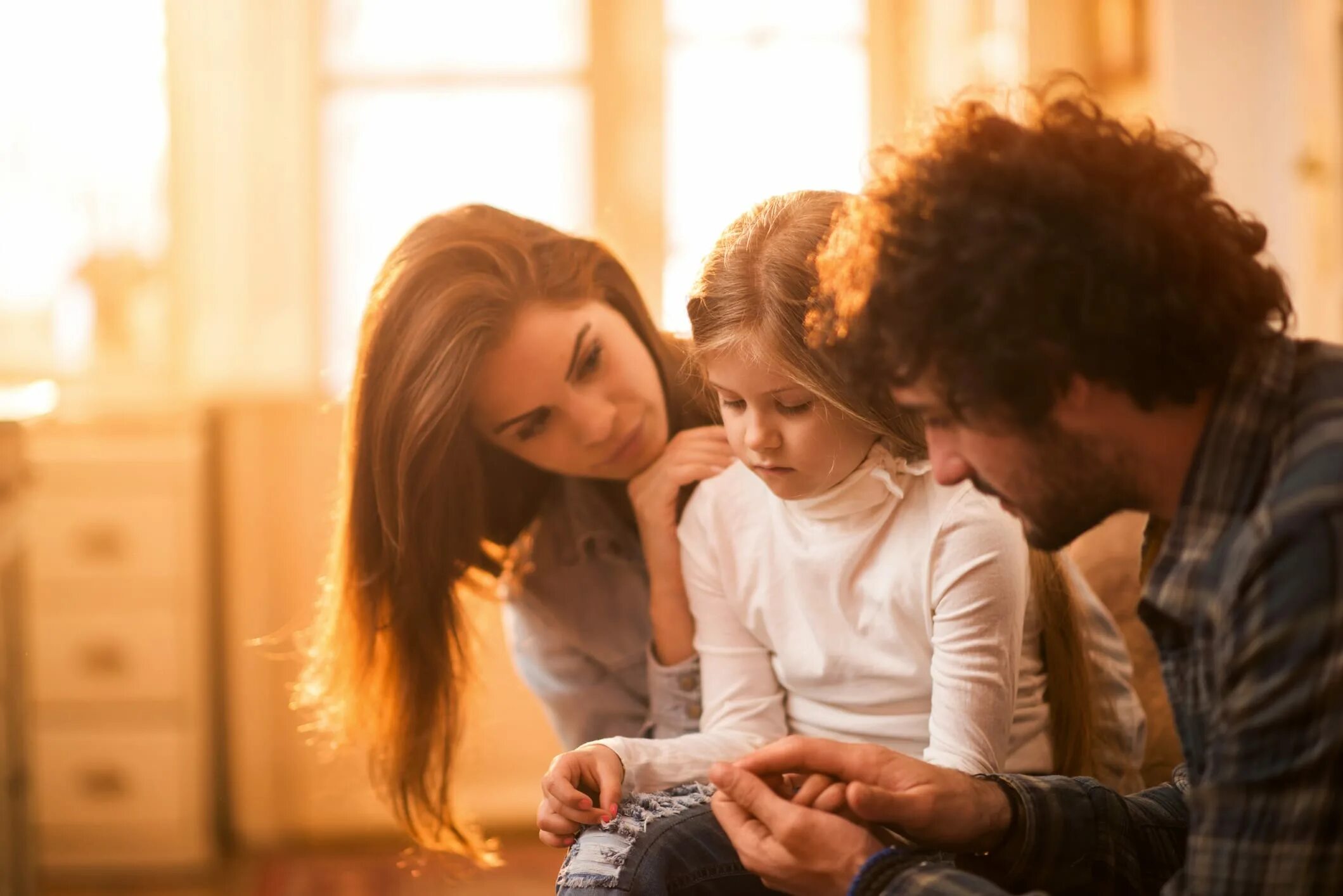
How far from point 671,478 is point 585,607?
0.86ft

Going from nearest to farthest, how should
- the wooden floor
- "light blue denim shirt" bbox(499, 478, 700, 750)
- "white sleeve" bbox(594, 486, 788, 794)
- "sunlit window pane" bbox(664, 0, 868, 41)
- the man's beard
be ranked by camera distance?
the man's beard, "white sleeve" bbox(594, 486, 788, 794), "light blue denim shirt" bbox(499, 478, 700, 750), the wooden floor, "sunlit window pane" bbox(664, 0, 868, 41)

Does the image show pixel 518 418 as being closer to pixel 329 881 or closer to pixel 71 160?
pixel 329 881

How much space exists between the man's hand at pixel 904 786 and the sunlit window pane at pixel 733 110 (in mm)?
2428

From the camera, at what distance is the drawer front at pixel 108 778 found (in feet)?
9.74

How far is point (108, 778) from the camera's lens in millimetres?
2977

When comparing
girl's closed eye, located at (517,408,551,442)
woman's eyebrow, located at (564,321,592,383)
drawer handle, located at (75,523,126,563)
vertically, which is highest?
woman's eyebrow, located at (564,321,592,383)

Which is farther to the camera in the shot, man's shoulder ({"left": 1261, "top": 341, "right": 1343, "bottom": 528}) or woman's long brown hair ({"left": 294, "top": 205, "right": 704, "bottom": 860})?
woman's long brown hair ({"left": 294, "top": 205, "right": 704, "bottom": 860})

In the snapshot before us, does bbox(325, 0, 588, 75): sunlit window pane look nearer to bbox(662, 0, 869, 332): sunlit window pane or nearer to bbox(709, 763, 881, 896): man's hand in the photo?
bbox(662, 0, 869, 332): sunlit window pane

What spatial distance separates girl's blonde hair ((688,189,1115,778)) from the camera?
1265 millimetres

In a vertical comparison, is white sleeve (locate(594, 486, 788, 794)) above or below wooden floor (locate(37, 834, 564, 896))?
above

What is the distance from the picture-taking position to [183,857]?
9.78 feet

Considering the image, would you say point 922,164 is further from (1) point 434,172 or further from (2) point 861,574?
(1) point 434,172

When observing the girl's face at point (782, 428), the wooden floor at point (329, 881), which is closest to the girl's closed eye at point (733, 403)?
the girl's face at point (782, 428)

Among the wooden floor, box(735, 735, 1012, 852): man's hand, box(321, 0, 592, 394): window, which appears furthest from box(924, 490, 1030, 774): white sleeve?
box(321, 0, 592, 394): window
